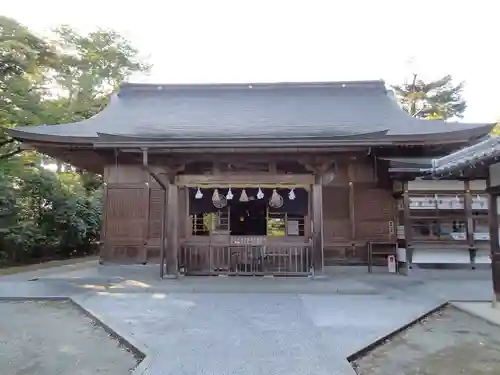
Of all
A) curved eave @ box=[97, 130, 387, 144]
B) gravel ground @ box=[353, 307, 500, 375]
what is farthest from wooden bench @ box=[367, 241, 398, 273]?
gravel ground @ box=[353, 307, 500, 375]

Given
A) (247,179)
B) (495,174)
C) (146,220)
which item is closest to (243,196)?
(247,179)

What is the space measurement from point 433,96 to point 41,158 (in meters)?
23.2

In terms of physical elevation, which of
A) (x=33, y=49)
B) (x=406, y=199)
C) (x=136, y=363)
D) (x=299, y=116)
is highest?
(x=33, y=49)

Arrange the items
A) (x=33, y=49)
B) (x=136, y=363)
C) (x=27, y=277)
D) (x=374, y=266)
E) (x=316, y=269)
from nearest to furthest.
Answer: (x=136, y=363) → (x=316, y=269) → (x=27, y=277) → (x=374, y=266) → (x=33, y=49)

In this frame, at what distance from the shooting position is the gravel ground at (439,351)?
3564mm

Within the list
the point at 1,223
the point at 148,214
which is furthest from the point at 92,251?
the point at 148,214

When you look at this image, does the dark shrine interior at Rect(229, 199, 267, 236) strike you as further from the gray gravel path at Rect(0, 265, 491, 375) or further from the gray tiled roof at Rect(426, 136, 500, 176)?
Answer: the gray tiled roof at Rect(426, 136, 500, 176)

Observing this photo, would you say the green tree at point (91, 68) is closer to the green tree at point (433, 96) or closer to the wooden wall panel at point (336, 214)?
the wooden wall panel at point (336, 214)

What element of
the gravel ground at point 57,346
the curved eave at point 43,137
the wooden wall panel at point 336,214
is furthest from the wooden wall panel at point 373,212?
the gravel ground at point 57,346

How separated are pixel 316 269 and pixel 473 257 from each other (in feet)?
13.3

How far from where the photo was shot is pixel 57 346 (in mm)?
4230

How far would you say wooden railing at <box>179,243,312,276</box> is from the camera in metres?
8.80

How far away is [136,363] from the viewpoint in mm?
3686

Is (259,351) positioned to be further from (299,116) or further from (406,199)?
(299,116)
